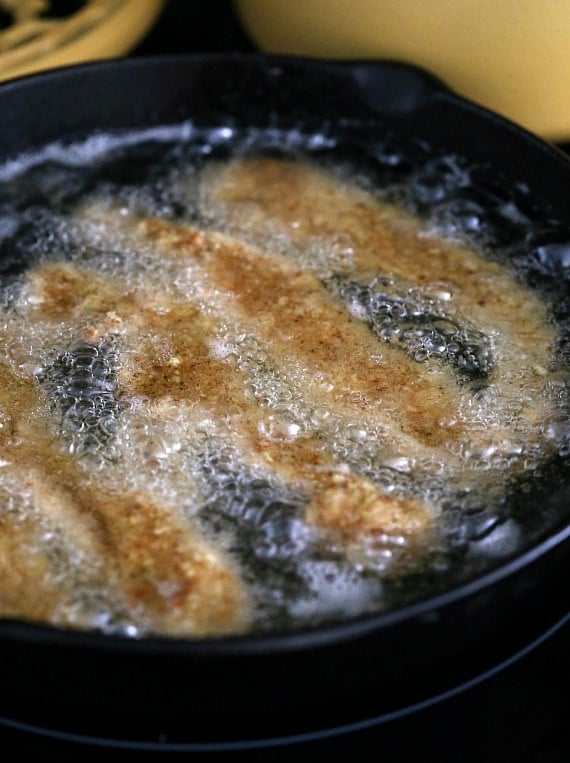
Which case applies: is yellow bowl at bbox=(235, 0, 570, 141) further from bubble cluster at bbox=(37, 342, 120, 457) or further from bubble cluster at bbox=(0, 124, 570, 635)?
bubble cluster at bbox=(37, 342, 120, 457)

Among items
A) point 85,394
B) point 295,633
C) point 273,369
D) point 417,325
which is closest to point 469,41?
point 417,325

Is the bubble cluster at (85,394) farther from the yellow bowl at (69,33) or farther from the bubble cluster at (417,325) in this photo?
the yellow bowl at (69,33)

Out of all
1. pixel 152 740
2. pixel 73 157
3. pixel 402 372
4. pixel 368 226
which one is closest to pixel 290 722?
pixel 152 740

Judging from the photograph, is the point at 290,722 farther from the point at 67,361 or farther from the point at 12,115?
the point at 12,115

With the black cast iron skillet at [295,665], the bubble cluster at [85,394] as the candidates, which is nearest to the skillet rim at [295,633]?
the black cast iron skillet at [295,665]

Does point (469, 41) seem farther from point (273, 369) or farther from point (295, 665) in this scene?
point (295, 665)

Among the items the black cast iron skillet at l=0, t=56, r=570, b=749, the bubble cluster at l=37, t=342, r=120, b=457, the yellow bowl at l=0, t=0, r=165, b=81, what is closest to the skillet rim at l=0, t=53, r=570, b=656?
the black cast iron skillet at l=0, t=56, r=570, b=749
